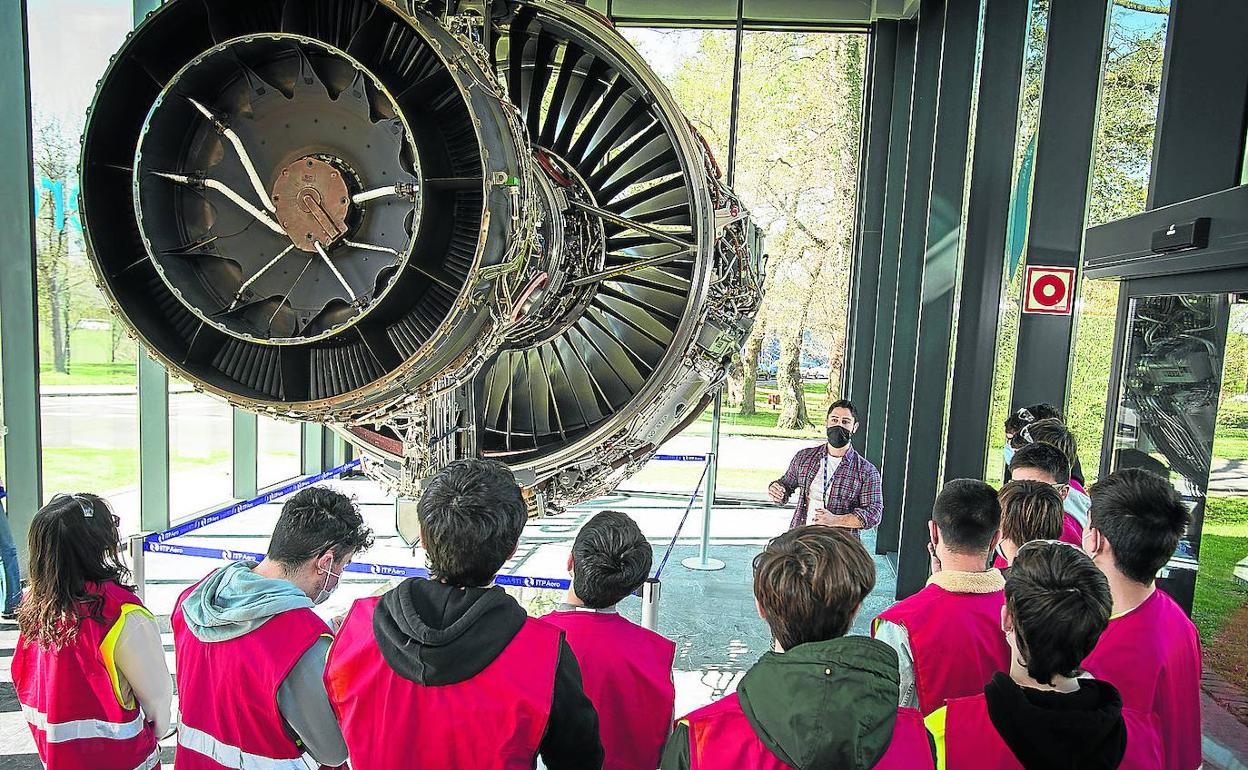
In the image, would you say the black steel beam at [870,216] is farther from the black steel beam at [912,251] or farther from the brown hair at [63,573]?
the brown hair at [63,573]

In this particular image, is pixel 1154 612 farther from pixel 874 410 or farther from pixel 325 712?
pixel 874 410

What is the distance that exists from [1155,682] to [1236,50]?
7.39ft

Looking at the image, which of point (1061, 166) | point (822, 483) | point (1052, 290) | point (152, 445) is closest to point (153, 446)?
point (152, 445)

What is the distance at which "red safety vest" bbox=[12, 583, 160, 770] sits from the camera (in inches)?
97.3

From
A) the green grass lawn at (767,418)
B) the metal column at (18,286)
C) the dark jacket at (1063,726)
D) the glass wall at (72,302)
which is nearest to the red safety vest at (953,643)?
the dark jacket at (1063,726)

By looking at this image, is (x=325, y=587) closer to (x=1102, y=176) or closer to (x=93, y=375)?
(x=1102, y=176)

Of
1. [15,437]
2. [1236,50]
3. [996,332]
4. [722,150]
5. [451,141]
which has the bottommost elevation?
[15,437]

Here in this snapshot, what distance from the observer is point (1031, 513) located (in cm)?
301

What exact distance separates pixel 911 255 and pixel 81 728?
7341 millimetres

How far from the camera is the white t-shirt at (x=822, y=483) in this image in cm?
568

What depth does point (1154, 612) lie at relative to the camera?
2.52 metres

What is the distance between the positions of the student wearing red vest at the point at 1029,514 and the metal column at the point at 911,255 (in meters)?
4.51

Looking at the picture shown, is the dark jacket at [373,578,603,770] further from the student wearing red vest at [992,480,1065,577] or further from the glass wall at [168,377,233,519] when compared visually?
the glass wall at [168,377,233,519]

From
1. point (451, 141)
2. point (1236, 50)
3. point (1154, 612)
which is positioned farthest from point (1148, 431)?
point (451, 141)
